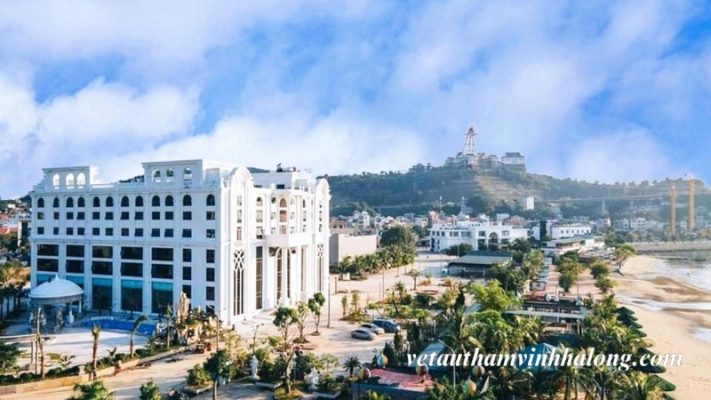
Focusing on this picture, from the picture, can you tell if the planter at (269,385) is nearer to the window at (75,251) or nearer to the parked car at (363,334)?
the parked car at (363,334)

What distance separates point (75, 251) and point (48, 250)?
3.76m

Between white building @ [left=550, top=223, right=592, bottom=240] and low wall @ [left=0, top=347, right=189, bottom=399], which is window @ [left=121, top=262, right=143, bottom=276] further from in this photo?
white building @ [left=550, top=223, right=592, bottom=240]

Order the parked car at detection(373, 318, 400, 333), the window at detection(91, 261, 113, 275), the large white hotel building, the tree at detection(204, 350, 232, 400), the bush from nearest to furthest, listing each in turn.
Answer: the tree at detection(204, 350, 232, 400) < the bush < the parked car at detection(373, 318, 400, 333) < the large white hotel building < the window at detection(91, 261, 113, 275)

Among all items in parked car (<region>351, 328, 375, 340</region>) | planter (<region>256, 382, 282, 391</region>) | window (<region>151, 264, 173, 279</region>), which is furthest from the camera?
window (<region>151, 264, 173, 279</region>)

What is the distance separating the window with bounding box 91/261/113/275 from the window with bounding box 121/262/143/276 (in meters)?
1.58

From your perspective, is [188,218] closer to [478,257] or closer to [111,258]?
[111,258]

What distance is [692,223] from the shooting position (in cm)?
19025

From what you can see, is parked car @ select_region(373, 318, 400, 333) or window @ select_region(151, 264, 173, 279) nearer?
parked car @ select_region(373, 318, 400, 333)

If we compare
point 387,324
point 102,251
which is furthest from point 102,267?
point 387,324

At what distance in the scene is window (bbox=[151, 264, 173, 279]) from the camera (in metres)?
45.3

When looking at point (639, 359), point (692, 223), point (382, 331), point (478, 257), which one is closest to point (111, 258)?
point (382, 331)

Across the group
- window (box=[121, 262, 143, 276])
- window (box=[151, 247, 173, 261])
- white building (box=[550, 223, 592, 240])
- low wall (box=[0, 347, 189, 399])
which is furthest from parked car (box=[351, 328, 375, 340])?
white building (box=[550, 223, 592, 240])

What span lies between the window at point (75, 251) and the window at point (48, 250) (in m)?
1.59

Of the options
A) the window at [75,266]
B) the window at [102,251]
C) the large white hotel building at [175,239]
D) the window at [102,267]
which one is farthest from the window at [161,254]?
the window at [75,266]
